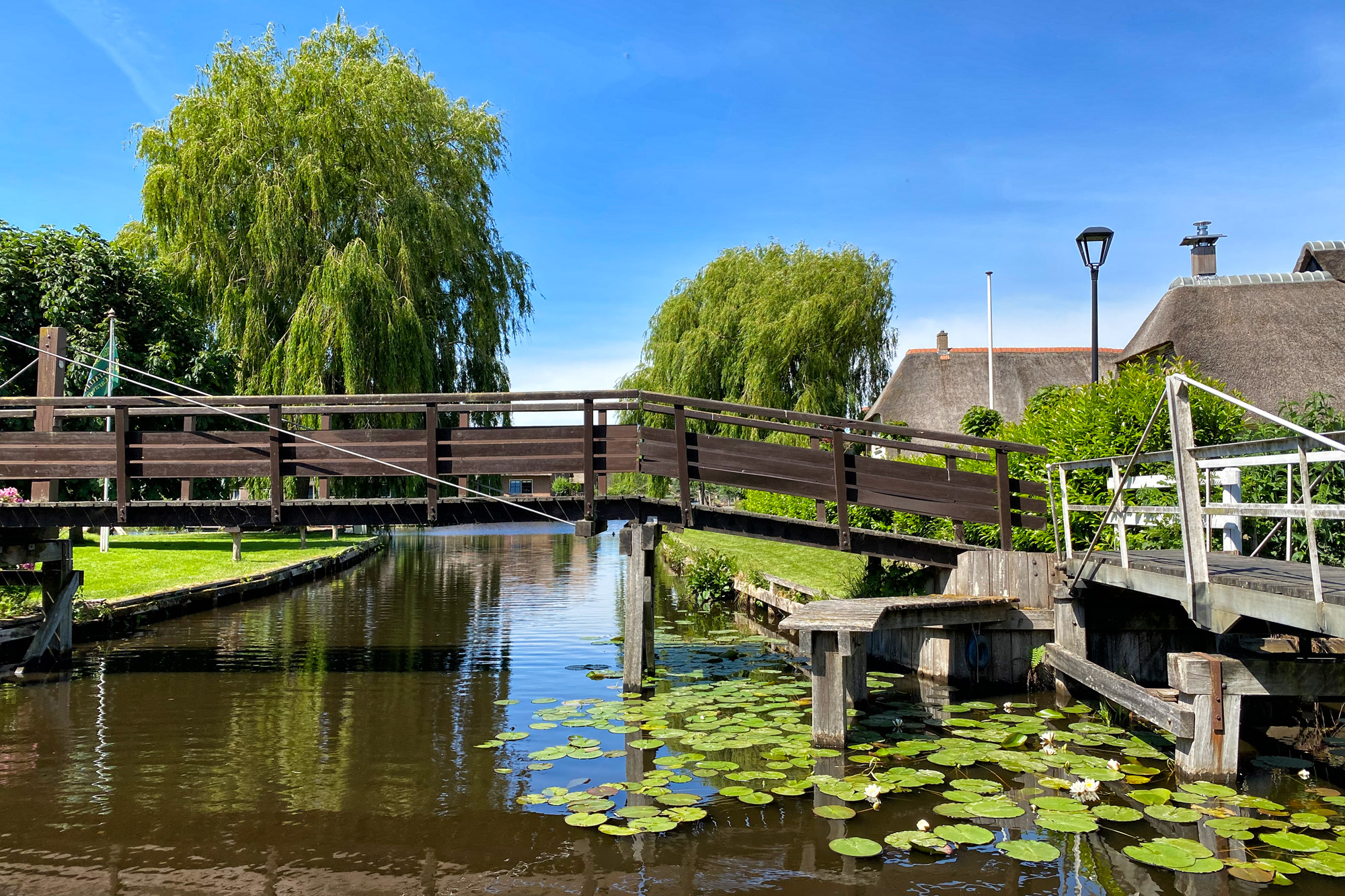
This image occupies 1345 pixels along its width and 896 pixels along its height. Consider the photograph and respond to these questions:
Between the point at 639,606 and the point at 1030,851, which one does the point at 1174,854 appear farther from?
the point at 639,606

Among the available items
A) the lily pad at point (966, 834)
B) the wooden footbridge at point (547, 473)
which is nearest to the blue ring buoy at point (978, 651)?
the wooden footbridge at point (547, 473)

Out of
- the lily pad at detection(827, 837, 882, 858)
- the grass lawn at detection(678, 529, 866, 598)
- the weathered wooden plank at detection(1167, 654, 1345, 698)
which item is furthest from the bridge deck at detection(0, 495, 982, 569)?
the lily pad at detection(827, 837, 882, 858)

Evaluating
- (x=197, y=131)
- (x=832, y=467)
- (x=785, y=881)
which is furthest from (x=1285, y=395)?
(x=197, y=131)

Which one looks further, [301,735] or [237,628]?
[237,628]

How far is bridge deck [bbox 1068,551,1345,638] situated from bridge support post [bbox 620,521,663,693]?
4.63 m

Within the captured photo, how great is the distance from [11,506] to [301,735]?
5283mm

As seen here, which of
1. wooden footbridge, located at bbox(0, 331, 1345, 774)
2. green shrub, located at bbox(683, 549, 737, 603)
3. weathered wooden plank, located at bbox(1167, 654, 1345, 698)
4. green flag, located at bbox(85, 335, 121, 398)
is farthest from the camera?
green flag, located at bbox(85, 335, 121, 398)

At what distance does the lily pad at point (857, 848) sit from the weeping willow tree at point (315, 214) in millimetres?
17144

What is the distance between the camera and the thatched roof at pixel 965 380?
32.8 metres

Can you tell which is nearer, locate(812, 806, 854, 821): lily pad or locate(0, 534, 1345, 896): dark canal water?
locate(0, 534, 1345, 896): dark canal water

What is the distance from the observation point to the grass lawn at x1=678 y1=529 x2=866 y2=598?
16.0 metres

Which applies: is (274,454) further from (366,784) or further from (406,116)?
(406,116)

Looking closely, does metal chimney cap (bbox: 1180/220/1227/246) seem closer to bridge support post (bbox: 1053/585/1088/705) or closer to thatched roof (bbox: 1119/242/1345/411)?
thatched roof (bbox: 1119/242/1345/411)

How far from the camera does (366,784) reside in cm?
736
